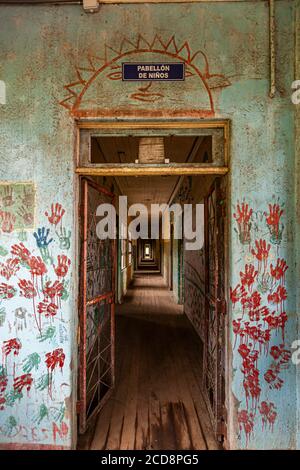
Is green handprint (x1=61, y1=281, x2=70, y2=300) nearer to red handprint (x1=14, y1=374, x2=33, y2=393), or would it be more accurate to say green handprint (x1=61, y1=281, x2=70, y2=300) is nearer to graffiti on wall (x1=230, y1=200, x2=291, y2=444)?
red handprint (x1=14, y1=374, x2=33, y2=393)

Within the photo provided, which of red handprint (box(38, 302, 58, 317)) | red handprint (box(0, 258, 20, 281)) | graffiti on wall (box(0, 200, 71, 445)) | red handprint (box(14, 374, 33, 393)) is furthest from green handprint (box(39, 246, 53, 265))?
red handprint (box(14, 374, 33, 393))

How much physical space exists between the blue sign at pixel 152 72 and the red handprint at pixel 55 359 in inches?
88.0

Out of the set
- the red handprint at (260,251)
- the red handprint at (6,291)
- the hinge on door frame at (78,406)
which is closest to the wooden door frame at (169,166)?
the red handprint at (260,251)

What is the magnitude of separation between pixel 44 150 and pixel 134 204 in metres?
9.10

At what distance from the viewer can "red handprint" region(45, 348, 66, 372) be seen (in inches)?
92.4

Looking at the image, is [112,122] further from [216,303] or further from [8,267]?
[216,303]

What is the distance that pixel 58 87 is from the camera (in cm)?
241

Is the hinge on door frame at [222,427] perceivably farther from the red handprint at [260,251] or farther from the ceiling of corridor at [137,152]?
the ceiling of corridor at [137,152]

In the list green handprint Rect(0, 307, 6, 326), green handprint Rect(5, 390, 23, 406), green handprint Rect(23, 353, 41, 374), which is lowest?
green handprint Rect(5, 390, 23, 406)

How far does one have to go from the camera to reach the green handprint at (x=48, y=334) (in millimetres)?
2363

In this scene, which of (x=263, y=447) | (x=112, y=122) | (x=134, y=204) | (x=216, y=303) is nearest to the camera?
(x=263, y=447)

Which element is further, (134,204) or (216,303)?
(134,204)

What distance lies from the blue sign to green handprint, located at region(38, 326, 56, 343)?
2.08m

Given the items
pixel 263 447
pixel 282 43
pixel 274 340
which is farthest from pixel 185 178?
pixel 263 447
